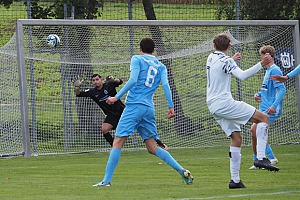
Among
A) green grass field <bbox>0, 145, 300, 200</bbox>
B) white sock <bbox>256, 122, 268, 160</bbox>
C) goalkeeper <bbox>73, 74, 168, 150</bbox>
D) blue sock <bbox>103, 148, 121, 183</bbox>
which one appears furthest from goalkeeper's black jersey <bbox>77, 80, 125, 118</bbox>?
blue sock <bbox>103, 148, 121, 183</bbox>

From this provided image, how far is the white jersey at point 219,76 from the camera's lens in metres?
9.51

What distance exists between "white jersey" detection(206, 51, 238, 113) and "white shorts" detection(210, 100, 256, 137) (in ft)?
0.20

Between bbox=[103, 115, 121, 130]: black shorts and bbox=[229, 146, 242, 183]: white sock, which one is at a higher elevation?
bbox=[229, 146, 242, 183]: white sock

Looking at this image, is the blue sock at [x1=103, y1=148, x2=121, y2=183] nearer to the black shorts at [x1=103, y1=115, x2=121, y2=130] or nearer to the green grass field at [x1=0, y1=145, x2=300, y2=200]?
the green grass field at [x1=0, y1=145, x2=300, y2=200]

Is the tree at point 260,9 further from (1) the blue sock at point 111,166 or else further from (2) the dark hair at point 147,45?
(1) the blue sock at point 111,166

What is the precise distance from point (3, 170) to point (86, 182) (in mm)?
2594

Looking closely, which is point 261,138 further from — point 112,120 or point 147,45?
point 112,120

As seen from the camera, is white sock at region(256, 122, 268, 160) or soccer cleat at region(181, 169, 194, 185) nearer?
soccer cleat at region(181, 169, 194, 185)

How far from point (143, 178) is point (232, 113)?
232 cm

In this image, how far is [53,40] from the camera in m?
15.4

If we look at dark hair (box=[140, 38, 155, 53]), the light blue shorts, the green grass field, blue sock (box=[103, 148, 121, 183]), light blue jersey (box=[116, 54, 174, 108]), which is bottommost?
the green grass field

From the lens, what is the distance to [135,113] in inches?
402

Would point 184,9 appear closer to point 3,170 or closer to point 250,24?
point 250,24

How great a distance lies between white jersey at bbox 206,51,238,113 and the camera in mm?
9508
